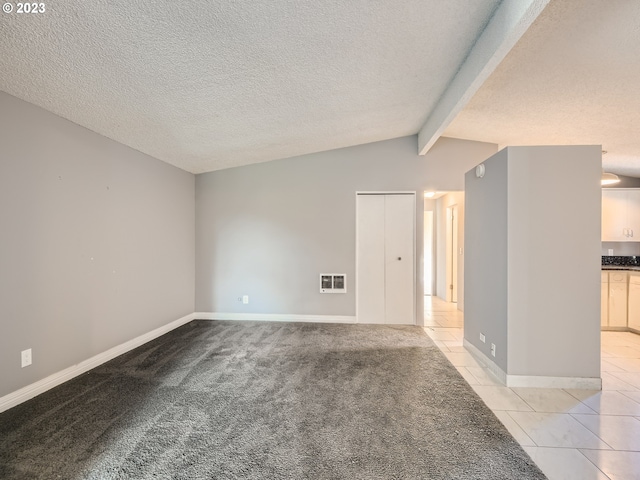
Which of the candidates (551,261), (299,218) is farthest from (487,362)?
(299,218)

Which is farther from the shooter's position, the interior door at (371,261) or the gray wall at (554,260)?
the interior door at (371,261)

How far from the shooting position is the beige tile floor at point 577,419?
58.7 inches

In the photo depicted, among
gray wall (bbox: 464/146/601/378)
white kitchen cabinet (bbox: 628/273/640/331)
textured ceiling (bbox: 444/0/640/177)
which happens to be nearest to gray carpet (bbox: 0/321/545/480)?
gray wall (bbox: 464/146/601/378)

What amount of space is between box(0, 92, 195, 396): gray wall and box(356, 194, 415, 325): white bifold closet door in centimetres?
291

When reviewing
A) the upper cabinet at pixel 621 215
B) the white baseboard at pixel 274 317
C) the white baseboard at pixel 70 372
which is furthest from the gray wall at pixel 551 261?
the white baseboard at pixel 70 372

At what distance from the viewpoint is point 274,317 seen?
13.9 feet

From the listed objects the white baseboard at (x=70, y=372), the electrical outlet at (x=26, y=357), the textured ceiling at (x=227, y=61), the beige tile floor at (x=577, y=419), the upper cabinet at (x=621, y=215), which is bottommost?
the beige tile floor at (x=577, y=419)

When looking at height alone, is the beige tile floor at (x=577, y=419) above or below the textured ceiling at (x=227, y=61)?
below

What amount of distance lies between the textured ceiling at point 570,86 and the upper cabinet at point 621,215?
557 millimetres

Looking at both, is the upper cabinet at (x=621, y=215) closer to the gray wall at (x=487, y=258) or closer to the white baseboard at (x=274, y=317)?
the gray wall at (x=487, y=258)

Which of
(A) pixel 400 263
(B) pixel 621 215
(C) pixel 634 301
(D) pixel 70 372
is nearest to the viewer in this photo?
(D) pixel 70 372

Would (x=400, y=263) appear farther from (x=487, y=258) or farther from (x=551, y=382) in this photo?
(x=551, y=382)

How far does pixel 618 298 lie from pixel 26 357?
6.94 metres

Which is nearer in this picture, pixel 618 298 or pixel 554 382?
pixel 554 382
